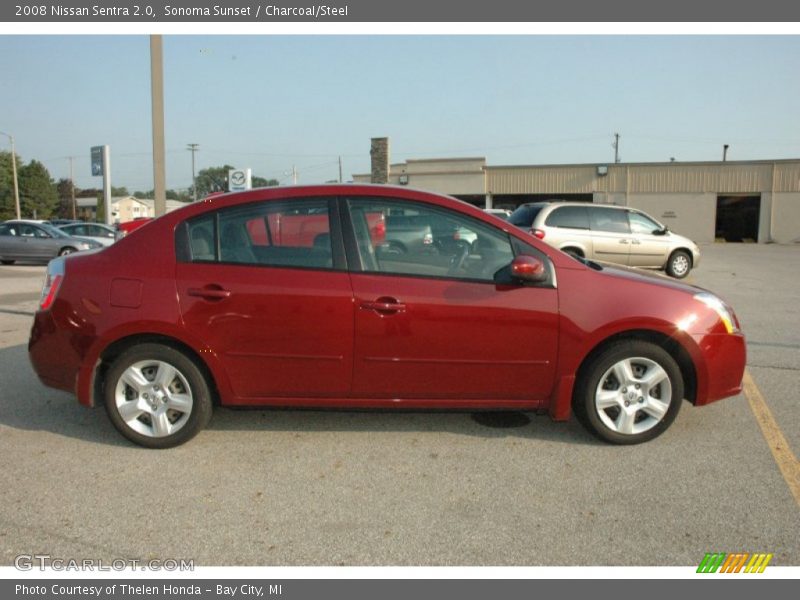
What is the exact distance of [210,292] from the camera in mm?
3902

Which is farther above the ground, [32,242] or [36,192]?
[36,192]

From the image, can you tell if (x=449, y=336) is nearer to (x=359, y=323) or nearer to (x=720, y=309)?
(x=359, y=323)

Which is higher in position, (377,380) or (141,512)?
(377,380)

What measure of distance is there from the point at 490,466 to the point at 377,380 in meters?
0.86

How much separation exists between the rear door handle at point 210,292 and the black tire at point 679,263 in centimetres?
1311

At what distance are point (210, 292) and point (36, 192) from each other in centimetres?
8923

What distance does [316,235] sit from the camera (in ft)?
13.2

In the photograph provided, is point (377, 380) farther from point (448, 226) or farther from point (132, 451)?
point (132, 451)

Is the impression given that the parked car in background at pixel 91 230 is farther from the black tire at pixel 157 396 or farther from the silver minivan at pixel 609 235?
the black tire at pixel 157 396

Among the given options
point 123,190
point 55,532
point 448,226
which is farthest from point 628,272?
point 123,190

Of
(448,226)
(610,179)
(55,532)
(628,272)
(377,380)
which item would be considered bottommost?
(55,532)

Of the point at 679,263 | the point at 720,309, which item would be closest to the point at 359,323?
the point at 720,309

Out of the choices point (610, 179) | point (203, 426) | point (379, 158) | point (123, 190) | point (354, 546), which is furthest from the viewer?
point (123, 190)

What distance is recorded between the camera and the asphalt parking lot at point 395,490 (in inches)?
115
